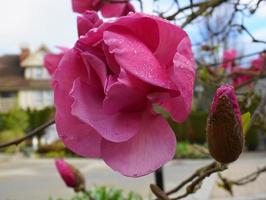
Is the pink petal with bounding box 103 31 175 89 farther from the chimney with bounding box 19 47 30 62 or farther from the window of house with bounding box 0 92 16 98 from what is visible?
the chimney with bounding box 19 47 30 62

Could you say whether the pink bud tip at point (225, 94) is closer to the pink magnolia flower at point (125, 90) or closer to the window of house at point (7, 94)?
the pink magnolia flower at point (125, 90)

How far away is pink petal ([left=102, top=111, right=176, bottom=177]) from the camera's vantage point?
44 cm

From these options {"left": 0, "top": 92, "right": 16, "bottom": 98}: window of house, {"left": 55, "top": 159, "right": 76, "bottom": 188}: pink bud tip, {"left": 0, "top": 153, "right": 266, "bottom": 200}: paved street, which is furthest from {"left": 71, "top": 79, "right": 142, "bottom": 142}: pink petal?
{"left": 0, "top": 92, "right": 16, "bottom": 98}: window of house

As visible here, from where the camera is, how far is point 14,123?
20.8m

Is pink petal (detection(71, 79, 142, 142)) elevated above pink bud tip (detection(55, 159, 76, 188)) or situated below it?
above

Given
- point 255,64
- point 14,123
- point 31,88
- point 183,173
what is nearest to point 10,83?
point 31,88

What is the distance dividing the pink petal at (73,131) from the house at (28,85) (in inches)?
1324

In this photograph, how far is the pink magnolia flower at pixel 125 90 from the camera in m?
0.44

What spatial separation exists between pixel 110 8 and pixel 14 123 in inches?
805

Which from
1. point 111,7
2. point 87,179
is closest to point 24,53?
point 87,179

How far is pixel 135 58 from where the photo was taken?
436 mm

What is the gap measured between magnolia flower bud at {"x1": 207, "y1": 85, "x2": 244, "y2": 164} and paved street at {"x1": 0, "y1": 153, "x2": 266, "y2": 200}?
6.64 metres

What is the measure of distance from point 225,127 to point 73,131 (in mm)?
144

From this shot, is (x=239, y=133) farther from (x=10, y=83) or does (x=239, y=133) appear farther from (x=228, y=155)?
(x=10, y=83)
